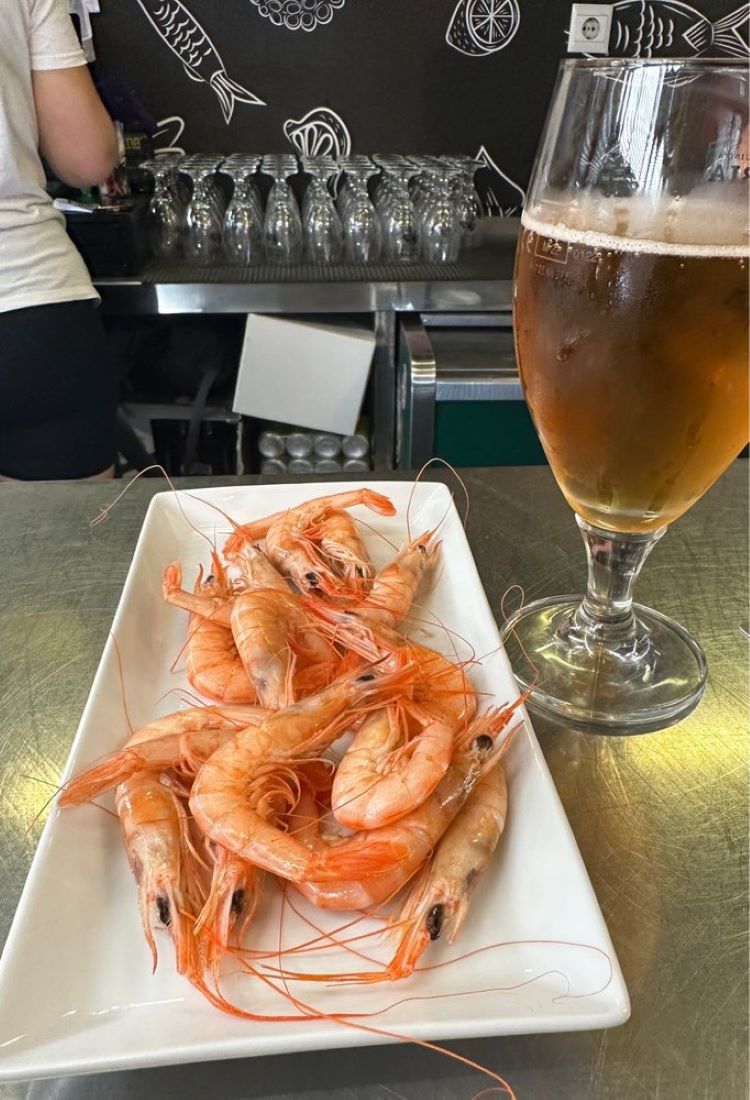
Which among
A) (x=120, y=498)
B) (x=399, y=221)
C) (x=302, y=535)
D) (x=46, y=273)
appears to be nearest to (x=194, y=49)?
(x=399, y=221)

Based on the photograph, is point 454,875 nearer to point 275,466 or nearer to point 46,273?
point 46,273

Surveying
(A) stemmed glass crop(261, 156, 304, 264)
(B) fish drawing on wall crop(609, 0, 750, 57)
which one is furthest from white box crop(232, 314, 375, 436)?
(B) fish drawing on wall crop(609, 0, 750, 57)

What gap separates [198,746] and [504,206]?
2483 millimetres

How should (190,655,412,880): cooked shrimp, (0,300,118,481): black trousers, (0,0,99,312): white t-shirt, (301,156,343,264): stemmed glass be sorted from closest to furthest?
1. (190,655,412,880): cooked shrimp
2. (0,0,99,312): white t-shirt
3. (0,300,118,481): black trousers
4. (301,156,343,264): stemmed glass

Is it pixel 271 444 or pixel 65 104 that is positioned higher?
pixel 65 104

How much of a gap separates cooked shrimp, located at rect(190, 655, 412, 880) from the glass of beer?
150mm

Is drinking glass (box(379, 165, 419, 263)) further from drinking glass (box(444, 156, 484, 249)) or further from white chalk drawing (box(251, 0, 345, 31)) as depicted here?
white chalk drawing (box(251, 0, 345, 31))

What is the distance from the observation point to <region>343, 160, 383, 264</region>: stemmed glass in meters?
2.25

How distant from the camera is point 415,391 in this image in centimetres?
196

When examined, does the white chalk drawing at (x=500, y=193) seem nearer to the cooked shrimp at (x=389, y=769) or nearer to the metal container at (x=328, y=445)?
the metal container at (x=328, y=445)

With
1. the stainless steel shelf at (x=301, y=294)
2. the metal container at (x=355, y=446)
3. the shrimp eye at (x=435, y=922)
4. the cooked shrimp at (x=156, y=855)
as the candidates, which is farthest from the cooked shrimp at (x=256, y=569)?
the metal container at (x=355, y=446)

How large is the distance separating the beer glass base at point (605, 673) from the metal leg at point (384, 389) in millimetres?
1550

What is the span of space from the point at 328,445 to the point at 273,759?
1905 mm

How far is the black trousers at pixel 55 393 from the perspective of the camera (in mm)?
1598
